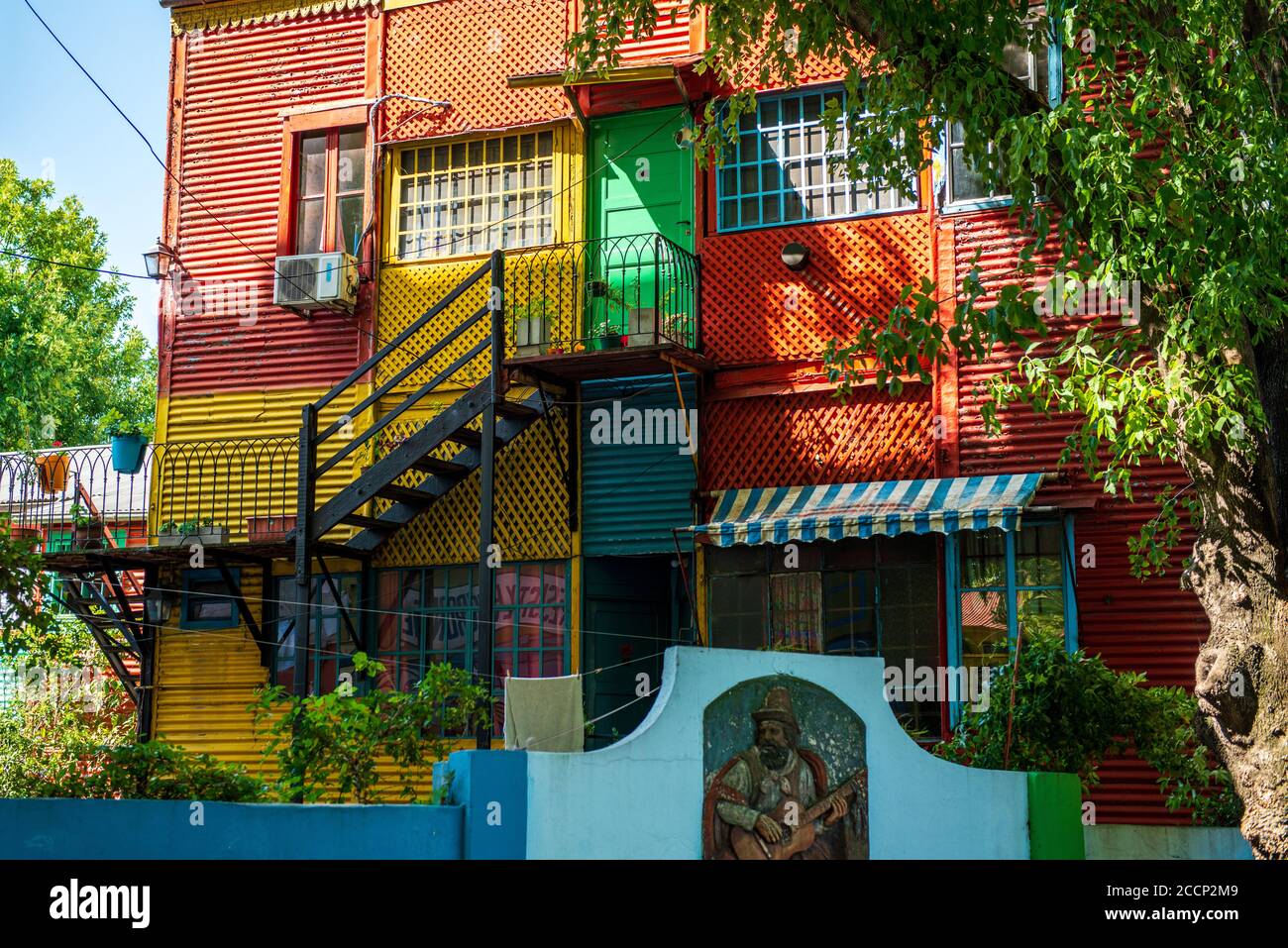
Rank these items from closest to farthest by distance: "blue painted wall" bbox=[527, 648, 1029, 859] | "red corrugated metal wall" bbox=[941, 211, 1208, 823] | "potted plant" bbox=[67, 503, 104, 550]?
1. "blue painted wall" bbox=[527, 648, 1029, 859]
2. "red corrugated metal wall" bbox=[941, 211, 1208, 823]
3. "potted plant" bbox=[67, 503, 104, 550]

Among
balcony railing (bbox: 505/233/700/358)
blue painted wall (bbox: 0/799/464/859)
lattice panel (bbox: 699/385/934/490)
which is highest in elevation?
Answer: balcony railing (bbox: 505/233/700/358)

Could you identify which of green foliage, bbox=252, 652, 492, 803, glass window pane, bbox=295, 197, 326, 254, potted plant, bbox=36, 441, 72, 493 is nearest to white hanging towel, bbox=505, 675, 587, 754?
green foliage, bbox=252, 652, 492, 803

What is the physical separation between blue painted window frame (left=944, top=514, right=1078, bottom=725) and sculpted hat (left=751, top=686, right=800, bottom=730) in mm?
4519

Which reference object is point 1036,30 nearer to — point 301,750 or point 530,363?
point 530,363

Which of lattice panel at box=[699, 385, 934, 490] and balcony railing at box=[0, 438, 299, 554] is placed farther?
balcony railing at box=[0, 438, 299, 554]

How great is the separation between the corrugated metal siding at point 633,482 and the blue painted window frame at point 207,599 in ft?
13.8

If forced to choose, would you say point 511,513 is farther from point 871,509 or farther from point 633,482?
point 871,509

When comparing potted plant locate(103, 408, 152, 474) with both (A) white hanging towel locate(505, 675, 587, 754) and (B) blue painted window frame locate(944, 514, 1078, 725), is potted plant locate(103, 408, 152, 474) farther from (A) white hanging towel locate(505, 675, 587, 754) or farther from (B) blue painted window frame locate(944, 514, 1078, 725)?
(B) blue painted window frame locate(944, 514, 1078, 725)

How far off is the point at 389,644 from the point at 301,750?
6000mm

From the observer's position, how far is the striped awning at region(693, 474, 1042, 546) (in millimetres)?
12766

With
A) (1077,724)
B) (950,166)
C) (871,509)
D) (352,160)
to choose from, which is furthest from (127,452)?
(1077,724)

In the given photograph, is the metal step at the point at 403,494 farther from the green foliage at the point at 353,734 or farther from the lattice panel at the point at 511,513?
the green foliage at the point at 353,734

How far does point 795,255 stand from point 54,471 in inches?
345

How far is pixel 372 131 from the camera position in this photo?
16906mm
